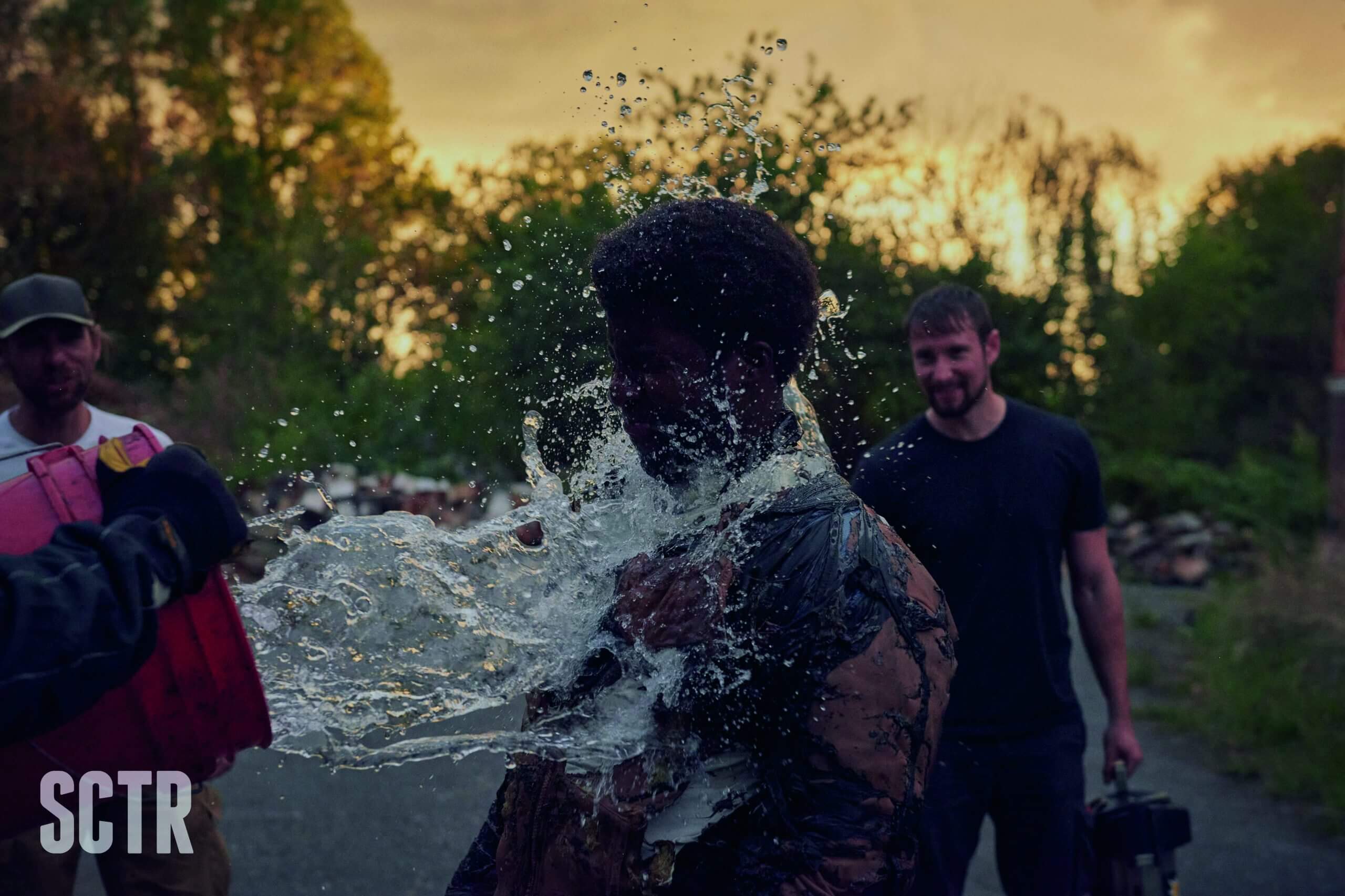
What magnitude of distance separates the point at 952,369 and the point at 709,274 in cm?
196

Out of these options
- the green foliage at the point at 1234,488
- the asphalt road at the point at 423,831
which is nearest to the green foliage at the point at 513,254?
the green foliage at the point at 1234,488

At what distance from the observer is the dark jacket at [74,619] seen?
1522 mm

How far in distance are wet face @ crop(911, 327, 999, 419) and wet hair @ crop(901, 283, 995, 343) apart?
17 mm

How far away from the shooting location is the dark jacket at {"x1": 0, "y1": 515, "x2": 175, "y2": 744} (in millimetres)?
1522

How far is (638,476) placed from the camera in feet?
6.29

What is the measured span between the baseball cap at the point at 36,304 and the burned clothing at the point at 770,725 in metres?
2.51

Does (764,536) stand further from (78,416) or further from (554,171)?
(554,171)

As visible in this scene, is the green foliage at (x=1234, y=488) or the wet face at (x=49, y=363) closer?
the wet face at (x=49, y=363)

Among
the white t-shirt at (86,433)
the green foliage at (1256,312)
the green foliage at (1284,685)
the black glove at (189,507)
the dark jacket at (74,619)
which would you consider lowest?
the green foliage at (1284,685)

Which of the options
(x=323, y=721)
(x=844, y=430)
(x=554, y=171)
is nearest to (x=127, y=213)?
(x=554, y=171)

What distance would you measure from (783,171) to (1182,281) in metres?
29.2

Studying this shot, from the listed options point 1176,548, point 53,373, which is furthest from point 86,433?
point 1176,548

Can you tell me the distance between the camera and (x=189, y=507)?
1.68 meters

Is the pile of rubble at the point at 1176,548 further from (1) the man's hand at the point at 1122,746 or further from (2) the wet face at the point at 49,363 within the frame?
(2) the wet face at the point at 49,363
